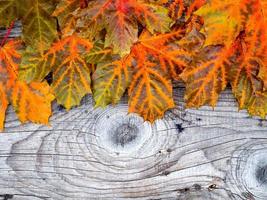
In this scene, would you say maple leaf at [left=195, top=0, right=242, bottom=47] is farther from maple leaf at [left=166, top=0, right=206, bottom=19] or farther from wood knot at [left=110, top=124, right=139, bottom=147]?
wood knot at [left=110, top=124, right=139, bottom=147]

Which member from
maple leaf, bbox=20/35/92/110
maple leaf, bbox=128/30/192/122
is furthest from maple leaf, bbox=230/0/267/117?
maple leaf, bbox=20/35/92/110

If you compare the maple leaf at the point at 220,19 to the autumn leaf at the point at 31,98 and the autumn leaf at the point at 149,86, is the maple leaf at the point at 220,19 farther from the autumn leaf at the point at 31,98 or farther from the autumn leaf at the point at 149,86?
the autumn leaf at the point at 31,98

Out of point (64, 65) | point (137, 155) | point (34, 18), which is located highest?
point (34, 18)

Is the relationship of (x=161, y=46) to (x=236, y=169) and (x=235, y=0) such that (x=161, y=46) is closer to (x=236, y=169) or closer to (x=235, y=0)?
(x=235, y=0)

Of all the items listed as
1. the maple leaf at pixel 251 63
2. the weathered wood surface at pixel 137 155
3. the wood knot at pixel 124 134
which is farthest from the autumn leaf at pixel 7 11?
the maple leaf at pixel 251 63

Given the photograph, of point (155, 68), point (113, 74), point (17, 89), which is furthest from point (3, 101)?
point (155, 68)

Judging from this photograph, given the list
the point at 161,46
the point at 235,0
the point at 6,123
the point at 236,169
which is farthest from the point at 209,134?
the point at 6,123

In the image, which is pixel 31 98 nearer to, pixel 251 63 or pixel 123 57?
pixel 123 57
